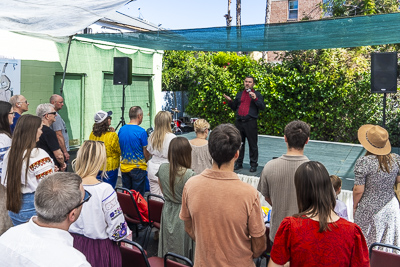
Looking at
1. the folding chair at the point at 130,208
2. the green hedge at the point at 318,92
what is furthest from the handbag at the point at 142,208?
the green hedge at the point at 318,92

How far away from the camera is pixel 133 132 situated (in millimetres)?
4277

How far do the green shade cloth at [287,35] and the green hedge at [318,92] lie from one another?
195 inches

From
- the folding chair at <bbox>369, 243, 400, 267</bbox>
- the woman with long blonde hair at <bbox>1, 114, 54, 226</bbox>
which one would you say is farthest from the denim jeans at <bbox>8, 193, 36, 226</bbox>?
the folding chair at <bbox>369, 243, 400, 267</bbox>

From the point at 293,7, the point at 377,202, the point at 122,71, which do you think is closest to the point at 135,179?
the point at 377,202

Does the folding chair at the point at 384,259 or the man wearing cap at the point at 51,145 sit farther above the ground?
the man wearing cap at the point at 51,145

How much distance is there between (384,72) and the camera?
567cm

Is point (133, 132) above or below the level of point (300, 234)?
above

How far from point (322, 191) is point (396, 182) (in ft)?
5.39

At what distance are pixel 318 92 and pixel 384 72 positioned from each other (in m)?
4.80

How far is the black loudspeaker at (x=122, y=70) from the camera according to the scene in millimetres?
7484

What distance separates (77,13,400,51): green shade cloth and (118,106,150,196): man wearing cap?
2.00 metres

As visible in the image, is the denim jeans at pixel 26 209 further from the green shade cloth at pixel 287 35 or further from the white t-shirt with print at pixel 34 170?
the green shade cloth at pixel 287 35

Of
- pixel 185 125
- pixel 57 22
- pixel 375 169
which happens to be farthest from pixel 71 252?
pixel 185 125

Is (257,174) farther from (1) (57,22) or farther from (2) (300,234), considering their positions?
(2) (300,234)
